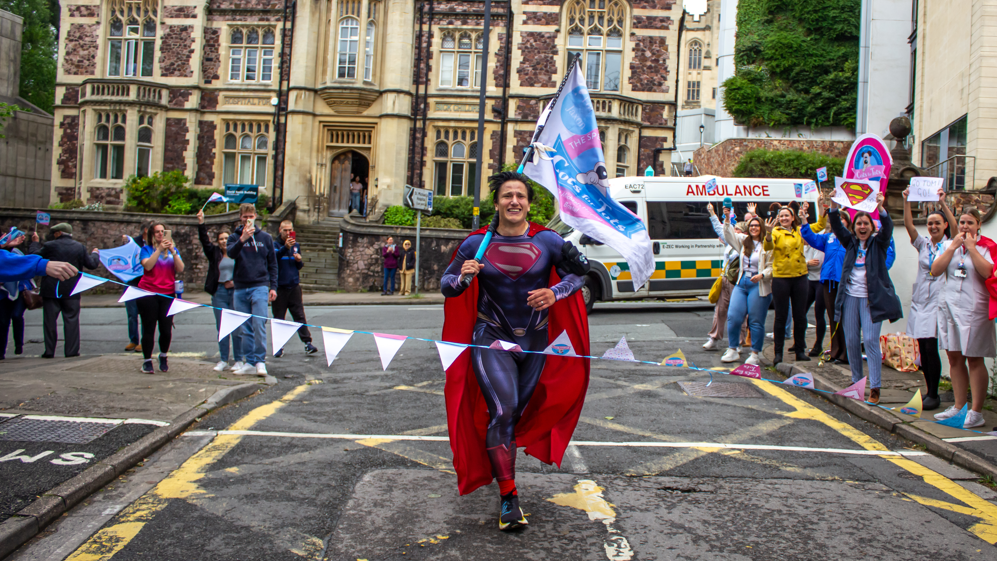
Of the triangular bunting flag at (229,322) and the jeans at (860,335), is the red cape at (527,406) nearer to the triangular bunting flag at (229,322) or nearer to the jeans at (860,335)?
the triangular bunting flag at (229,322)

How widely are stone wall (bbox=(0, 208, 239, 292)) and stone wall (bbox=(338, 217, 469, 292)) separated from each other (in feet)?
13.1

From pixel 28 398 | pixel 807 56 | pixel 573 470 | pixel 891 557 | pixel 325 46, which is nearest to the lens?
pixel 891 557

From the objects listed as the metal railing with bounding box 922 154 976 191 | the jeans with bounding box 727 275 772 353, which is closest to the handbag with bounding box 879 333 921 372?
the jeans with bounding box 727 275 772 353

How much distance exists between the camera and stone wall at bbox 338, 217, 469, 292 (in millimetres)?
22375

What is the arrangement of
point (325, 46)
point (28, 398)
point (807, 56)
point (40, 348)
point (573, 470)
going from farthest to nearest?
point (807, 56) < point (325, 46) < point (40, 348) < point (28, 398) < point (573, 470)

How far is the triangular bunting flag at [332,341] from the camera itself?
5430 millimetres

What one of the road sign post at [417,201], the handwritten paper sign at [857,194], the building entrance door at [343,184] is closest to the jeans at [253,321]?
the handwritten paper sign at [857,194]

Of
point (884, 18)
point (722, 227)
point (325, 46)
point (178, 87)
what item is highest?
point (884, 18)

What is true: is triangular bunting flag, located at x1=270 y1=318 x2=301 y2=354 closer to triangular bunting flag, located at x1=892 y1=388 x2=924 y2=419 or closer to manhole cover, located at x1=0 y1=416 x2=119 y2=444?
manhole cover, located at x1=0 y1=416 x2=119 y2=444

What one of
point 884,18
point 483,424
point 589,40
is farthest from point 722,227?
point 884,18

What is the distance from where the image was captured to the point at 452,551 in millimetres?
3592

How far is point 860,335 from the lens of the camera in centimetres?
735

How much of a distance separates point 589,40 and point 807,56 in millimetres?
9214

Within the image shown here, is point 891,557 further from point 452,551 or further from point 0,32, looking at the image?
point 0,32
